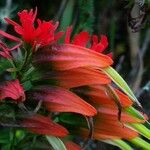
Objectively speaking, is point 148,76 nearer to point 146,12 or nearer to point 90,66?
point 146,12

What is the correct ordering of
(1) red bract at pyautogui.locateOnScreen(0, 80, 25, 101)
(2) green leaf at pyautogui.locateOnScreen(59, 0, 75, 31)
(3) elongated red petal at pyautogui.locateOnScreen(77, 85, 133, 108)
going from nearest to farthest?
1. (1) red bract at pyautogui.locateOnScreen(0, 80, 25, 101)
2. (3) elongated red petal at pyautogui.locateOnScreen(77, 85, 133, 108)
3. (2) green leaf at pyautogui.locateOnScreen(59, 0, 75, 31)

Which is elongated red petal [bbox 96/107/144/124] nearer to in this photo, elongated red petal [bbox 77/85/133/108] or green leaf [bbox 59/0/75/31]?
elongated red petal [bbox 77/85/133/108]

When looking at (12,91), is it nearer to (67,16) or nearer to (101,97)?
(101,97)

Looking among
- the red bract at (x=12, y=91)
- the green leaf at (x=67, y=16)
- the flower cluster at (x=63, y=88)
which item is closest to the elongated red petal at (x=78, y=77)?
the flower cluster at (x=63, y=88)

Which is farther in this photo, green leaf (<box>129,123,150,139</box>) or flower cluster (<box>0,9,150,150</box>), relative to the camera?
green leaf (<box>129,123,150,139</box>)

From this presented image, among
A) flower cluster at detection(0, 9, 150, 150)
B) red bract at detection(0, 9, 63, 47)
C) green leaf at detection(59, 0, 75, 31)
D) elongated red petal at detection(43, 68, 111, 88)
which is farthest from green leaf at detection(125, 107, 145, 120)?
green leaf at detection(59, 0, 75, 31)

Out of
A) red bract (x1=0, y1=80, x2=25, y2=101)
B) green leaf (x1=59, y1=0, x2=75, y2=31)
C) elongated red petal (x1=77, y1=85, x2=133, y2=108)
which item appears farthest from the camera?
green leaf (x1=59, y1=0, x2=75, y2=31)
